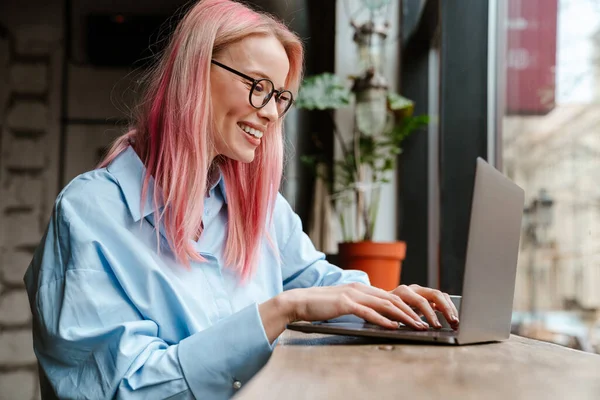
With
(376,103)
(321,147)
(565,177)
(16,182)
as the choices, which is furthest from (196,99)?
(16,182)

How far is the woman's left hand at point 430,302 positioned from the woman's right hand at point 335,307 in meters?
0.05

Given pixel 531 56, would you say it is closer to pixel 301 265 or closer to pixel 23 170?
pixel 301 265

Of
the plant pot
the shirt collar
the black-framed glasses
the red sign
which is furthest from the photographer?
the plant pot

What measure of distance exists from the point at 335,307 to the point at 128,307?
0.35m

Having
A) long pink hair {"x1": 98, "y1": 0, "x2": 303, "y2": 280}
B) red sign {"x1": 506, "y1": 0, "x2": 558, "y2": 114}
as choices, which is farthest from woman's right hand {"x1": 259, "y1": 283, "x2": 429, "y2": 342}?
red sign {"x1": 506, "y1": 0, "x2": 558, "y2": 114}

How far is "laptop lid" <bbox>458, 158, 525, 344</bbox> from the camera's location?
0.83m

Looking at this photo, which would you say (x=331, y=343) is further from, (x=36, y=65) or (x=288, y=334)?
(x=36, y=65)

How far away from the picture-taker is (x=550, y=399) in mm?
573

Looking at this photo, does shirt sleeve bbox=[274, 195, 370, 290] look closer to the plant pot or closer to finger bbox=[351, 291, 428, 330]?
finger bbox=[351, 291, 428, 330]

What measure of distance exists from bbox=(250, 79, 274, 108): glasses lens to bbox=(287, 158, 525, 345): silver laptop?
1.62 feet

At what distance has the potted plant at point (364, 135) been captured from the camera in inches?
130

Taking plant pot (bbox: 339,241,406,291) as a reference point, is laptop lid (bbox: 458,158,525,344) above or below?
above

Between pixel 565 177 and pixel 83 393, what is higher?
pixel 565 177

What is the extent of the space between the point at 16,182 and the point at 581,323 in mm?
3843
